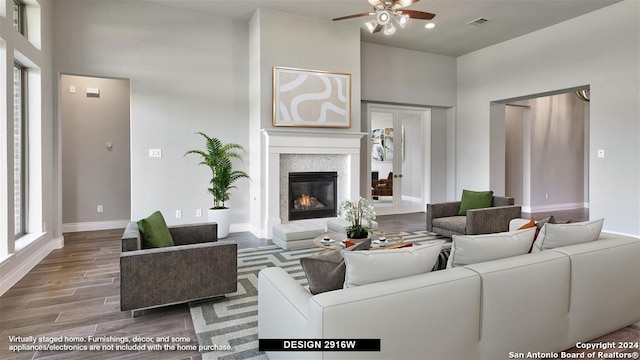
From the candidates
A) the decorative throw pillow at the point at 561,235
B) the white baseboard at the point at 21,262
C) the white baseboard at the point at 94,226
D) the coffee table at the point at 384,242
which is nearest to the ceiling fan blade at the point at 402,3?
the coffee table at the point at 384,242

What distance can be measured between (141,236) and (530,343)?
2.89m

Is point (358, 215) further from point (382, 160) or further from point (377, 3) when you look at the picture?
point (382, 160)

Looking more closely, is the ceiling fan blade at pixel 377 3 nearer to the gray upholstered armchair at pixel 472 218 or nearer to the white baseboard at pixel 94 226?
the gray upholstered armchair at pixel 472 218

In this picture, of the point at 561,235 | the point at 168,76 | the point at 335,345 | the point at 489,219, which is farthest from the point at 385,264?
the point at 168,76

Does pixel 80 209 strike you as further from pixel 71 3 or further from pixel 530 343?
pixel 530 343

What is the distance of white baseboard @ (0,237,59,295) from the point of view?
3.29 metres

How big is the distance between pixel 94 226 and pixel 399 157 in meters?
6.27

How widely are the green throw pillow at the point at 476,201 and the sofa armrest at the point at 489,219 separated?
25 centimetres

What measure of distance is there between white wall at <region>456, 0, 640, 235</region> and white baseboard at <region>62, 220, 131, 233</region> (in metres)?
7.87

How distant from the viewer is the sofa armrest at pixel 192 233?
338cm

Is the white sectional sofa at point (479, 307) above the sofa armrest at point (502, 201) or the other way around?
the other way around

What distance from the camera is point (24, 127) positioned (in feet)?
14.1

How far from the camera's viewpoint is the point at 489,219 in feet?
16.0

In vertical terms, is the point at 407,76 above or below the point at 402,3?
above
